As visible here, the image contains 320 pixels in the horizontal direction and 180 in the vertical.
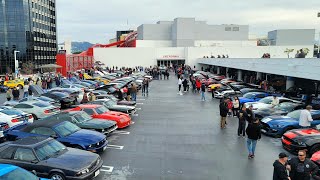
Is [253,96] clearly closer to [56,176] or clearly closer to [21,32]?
[56,176]

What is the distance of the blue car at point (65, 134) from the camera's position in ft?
34.1

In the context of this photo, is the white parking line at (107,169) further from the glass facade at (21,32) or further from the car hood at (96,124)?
the glass facade at (21,32)

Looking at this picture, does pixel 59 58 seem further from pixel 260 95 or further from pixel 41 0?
pixel 41 0

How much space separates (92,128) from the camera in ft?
41.8

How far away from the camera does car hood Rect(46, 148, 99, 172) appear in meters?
8.04

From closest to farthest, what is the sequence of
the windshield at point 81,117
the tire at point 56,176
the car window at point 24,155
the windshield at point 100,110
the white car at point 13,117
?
1. the tire at point 56,176
2. the car window at point 24,155
3. the windshield at point 81,117
4. the white car at point 13,117
5. the windshield at point 100,110

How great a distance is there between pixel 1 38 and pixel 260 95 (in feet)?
294

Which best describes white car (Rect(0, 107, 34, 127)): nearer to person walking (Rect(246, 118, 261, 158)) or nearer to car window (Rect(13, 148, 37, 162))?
car window (Rect(13, 148, 37, 162))

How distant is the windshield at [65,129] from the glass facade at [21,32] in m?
82.5

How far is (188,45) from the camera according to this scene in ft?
255

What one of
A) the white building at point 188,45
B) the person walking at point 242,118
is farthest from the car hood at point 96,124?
the white building at point 188,45

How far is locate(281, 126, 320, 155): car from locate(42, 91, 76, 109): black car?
14607 mm

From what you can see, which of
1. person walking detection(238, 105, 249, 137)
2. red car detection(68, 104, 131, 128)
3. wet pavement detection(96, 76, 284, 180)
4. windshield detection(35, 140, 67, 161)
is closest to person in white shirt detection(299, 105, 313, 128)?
wet pavement detection(96, 76, 284, 180)

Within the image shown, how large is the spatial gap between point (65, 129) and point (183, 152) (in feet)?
14.3
